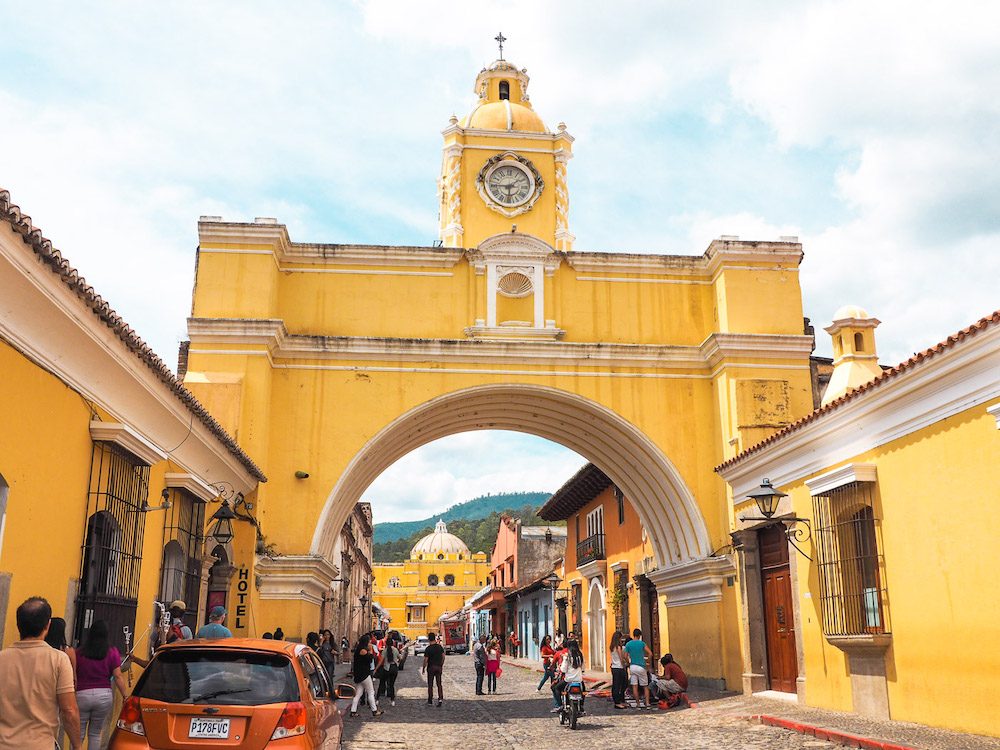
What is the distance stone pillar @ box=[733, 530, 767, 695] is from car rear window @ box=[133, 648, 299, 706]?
34.2 feet

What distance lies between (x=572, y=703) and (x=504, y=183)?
36.8 ft

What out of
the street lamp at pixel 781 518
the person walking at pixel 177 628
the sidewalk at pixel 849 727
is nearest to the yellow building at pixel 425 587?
the sidewalk at pixel 849 727

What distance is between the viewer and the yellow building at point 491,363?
16.8 meters

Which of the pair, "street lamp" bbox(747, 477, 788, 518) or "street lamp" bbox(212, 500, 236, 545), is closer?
"street lamp" bbox(747, 477, 788, 518)

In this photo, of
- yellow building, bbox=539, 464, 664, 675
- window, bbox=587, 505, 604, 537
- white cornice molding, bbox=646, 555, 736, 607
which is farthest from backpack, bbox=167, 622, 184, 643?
window, bbox=587, 505, 604, 537

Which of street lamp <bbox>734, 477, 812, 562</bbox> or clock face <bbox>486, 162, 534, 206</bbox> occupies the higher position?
clock face <bbox>486, 162, 534, 206</bbox>

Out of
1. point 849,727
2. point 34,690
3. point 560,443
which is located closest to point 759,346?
point 560,443

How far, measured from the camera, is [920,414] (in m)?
9.99

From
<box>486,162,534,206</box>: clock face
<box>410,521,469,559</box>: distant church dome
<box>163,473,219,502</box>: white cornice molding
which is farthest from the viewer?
<box>410,521,469,559</box>: distant church dome

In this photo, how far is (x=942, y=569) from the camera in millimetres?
9594

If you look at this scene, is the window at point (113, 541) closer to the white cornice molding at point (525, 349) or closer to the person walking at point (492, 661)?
the white cornice molding at point (525, 349)

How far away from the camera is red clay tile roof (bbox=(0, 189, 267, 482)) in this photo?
637 centimetres

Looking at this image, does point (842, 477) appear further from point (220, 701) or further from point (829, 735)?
point (220, 701)

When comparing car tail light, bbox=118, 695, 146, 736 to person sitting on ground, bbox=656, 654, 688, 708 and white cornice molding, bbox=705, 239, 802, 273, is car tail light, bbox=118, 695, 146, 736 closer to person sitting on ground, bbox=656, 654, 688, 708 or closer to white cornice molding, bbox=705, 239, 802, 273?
person sitting on ground, bbox=656, 654, 688, 708
